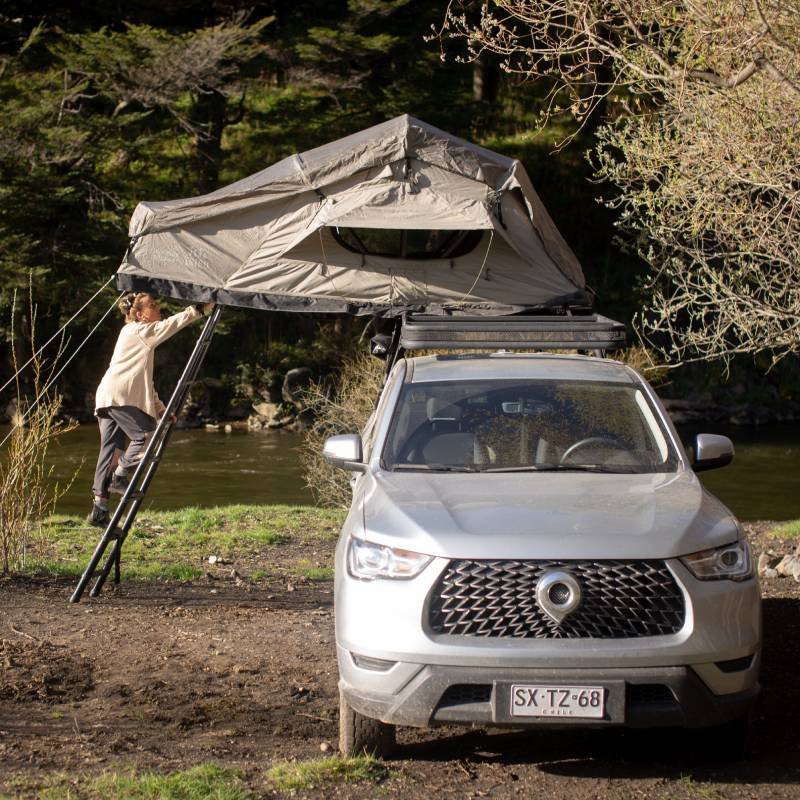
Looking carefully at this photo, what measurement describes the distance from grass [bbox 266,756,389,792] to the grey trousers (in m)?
5.48

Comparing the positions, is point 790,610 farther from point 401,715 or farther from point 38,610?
point 38,610

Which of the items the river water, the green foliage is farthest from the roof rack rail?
the green foliage

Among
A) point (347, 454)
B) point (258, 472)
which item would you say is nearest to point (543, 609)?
point (347, 454)

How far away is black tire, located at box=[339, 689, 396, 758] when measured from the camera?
5310mm

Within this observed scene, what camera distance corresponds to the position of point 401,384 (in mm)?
6504

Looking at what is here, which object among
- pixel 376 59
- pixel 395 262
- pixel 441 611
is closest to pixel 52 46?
pixel 376 59

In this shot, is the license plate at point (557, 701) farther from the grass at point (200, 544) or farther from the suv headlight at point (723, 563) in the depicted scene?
the grass at point (200, 544)

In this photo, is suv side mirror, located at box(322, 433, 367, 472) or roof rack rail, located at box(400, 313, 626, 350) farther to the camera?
roof rack rail, located at box(400, 313, 626, 350)

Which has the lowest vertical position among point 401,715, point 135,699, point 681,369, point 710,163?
point 681,369

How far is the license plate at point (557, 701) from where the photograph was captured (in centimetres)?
473

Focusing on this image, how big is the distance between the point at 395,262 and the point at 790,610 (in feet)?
13.6

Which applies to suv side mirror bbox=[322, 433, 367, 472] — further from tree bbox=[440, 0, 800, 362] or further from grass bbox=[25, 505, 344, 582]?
grass bbox=[25, 505, 344, 582]

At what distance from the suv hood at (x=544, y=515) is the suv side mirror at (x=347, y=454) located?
0.24 metres

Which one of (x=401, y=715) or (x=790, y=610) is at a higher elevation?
(x=401, y=715)
